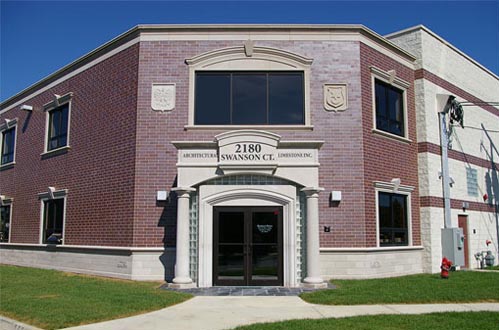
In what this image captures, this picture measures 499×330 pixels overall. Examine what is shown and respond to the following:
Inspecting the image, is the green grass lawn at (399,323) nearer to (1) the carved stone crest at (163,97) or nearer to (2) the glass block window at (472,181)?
(1) the carved stone crest at (163,97)

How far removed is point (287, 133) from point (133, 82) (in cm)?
560

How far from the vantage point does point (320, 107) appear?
616 inches

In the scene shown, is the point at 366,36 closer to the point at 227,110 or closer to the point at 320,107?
the point at 320,107

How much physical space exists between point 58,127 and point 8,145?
572 cm

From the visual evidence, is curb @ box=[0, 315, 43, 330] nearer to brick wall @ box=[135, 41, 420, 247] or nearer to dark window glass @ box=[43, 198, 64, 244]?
brick wall @ box=[135, 41, 420, 247]

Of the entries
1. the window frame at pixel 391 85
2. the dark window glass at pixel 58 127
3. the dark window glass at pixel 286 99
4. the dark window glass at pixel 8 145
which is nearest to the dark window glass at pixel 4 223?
the dark window glass at pixel 8 145

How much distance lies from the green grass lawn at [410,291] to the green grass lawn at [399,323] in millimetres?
1724

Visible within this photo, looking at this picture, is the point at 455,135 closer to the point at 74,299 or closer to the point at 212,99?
the point at 212,99

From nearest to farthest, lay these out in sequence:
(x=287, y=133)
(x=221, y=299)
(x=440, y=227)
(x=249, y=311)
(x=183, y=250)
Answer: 1. (x=249, y=311)
2. (x=221, y=299)
3. (x=183, y=250)
4. (x=287, y=133)
5. (x=440, y=227)

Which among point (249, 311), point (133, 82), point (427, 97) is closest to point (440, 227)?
point (427, 97)

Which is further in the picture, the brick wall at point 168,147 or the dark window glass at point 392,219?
the dark window glass at point 392,219

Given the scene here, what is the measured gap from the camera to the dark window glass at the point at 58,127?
19.4 metres

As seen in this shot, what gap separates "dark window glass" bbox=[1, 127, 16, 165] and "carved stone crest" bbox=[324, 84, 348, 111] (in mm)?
16196

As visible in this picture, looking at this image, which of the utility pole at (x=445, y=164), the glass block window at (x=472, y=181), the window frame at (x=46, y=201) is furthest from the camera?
the glass block window at (x=472, y=181)
